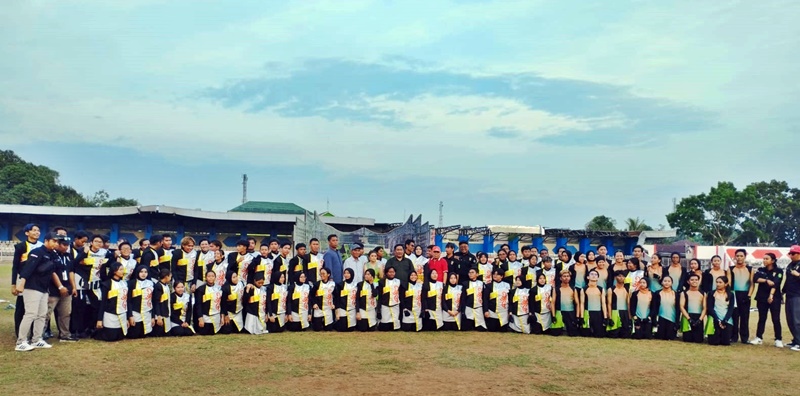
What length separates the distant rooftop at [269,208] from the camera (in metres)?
46.8

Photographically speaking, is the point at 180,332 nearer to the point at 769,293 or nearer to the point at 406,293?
the point at 406,293

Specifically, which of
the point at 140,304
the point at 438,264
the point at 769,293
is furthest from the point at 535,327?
the point at 140,304

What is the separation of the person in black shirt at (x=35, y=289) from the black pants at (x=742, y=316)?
960cm

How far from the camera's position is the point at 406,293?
10.2 meters

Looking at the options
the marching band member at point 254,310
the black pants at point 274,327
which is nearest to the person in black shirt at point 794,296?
the black pants at point 274,327

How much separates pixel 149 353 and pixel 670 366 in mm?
6238

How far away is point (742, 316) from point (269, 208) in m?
41.3

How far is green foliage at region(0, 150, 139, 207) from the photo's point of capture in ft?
177

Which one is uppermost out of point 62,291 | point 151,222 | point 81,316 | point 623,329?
point 151,222

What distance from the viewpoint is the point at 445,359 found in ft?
25.4

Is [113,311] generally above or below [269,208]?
below

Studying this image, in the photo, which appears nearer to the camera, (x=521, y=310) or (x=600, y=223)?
(x=521, y=310)

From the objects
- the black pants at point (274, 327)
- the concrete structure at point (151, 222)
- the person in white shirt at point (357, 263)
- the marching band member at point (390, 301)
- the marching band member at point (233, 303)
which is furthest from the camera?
the concrete structure at point (151, 222)

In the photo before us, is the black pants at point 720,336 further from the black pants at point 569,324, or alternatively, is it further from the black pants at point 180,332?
the black pants at point 180,332
